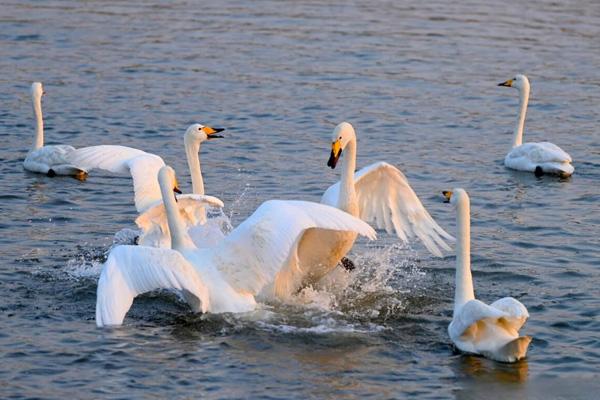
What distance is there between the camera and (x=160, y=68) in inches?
784

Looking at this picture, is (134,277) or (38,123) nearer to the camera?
(134,277)

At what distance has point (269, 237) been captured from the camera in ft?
32.0

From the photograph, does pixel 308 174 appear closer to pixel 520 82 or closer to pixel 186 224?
pixel 186 224

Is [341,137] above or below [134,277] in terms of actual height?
above

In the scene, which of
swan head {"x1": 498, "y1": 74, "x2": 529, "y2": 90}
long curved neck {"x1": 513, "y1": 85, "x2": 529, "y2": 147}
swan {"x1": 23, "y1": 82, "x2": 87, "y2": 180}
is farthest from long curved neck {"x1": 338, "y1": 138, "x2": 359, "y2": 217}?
swan head {"x1": 498, "y1": 74, "x2": 529, "y2": 90}

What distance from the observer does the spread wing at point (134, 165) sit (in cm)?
1175

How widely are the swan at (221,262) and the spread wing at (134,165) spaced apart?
3.59 ft

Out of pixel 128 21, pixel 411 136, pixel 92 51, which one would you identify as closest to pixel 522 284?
pixel 411 136

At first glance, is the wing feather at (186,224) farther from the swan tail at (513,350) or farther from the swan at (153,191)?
the swan tail at (513,350)

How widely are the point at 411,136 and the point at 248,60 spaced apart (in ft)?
15.2

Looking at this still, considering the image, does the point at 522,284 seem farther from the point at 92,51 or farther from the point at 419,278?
the point at 92,51

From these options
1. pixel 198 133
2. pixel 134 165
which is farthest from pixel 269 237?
pixel 198 133

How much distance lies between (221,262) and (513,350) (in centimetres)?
240

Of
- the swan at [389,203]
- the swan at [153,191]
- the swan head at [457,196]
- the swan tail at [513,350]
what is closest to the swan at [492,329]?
the swan tail at [513,350]
